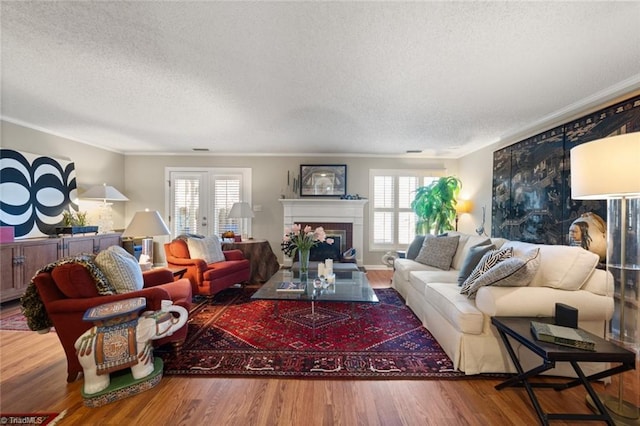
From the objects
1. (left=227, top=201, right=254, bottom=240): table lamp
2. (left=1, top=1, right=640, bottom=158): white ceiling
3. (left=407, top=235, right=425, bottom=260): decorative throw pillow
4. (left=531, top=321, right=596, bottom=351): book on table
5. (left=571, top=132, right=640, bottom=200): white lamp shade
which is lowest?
(left=531, top=321, right=596, bottom=351): book on table

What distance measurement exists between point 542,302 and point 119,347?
2998mm

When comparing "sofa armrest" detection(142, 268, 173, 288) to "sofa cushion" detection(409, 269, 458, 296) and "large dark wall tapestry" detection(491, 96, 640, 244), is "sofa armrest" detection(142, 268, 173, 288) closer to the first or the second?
"sofa cushion" detection(409, 269, 458, 296)

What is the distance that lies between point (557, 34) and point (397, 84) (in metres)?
1.16

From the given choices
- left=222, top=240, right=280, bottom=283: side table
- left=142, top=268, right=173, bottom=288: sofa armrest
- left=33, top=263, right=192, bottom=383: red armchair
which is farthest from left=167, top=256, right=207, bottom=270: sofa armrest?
left=33, top=263, right=192, bottom=383: red armchair

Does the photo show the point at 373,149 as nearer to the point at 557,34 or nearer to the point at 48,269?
the point at 557,34

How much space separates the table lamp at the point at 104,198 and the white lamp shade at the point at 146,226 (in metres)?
2.56

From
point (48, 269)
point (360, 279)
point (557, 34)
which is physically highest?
point (557, 34)

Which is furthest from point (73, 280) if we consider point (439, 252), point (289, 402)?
point (439, 252)

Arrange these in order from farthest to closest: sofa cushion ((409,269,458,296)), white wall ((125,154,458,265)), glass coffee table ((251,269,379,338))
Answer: white wall ((125,154,458,265))
sofa cushion ((409,269,458,296))
glass coffee table ((251,269,379,338))

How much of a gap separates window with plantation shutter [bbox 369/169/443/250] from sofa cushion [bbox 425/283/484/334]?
3149mm

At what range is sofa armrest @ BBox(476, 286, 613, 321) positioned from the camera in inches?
77.2

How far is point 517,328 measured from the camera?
5.84 ft

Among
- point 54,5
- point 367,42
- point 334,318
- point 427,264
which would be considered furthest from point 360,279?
point 54,5

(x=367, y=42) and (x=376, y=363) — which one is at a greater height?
(x=367, y=42)
